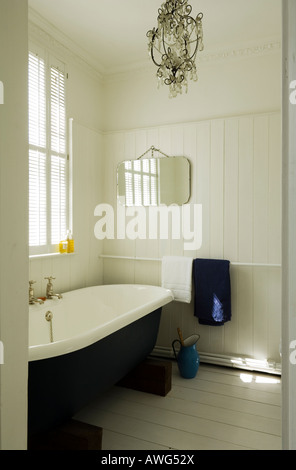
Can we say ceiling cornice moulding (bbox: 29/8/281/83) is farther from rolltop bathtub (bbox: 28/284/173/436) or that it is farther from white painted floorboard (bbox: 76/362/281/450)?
white painted floorboard (bbox: 76/362/281/450)

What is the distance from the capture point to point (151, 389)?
8.54 feet

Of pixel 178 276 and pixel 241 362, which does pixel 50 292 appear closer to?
pixel 178 276

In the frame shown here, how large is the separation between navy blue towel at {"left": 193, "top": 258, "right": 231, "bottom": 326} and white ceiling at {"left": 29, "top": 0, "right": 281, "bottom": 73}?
6.14 feet

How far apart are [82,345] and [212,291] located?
1.56 meters

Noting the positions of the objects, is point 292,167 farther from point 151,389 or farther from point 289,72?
point 151,389

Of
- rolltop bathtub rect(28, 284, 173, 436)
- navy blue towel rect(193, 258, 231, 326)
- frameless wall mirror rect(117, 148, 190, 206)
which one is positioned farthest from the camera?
frameless wall mirror rect(117, 148, 190, 206)

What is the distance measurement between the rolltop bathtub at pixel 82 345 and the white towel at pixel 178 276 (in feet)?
0.53

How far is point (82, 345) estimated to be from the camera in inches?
66.3

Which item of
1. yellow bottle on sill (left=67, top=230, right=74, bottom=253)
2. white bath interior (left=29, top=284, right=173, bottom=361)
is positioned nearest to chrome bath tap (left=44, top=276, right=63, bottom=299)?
white bath interior (left=29, top=284, right=173, bottom=361)

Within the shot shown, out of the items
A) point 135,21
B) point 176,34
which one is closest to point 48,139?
point 135,21

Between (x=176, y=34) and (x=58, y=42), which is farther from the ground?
(x=58, y=42)

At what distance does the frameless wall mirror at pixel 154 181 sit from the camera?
10.5 ft

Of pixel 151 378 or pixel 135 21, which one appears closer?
pixel 151 378

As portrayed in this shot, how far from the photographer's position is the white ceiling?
2.51 m
